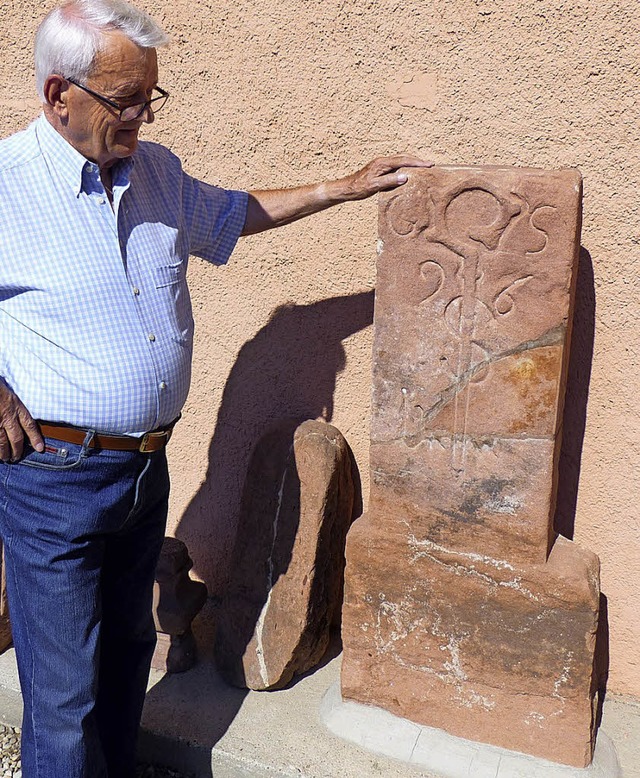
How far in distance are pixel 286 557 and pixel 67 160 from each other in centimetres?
138

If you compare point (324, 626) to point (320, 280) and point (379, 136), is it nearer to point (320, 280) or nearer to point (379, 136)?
point (320, 280)

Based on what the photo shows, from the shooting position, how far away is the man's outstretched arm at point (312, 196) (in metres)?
2.27

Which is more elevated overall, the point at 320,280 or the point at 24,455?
the point at 320,280

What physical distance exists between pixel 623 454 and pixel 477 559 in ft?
1.84

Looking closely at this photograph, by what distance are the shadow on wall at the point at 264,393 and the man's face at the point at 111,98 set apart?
3.13 ft

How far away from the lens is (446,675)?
248 centimetres

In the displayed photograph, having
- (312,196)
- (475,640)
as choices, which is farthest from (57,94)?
(475,640)

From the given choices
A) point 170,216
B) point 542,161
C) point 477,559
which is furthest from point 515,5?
point 477,559

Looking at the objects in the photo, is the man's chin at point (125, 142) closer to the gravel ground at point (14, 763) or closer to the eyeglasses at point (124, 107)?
the eyeglasses at point (124, 107)

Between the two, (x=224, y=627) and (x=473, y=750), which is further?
(x=224, y=627)

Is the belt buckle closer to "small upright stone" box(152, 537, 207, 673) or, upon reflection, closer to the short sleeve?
the short sleeve

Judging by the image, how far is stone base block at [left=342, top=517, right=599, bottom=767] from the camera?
2322mm

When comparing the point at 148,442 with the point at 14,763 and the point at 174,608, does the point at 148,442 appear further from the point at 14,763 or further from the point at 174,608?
the point at 14,763

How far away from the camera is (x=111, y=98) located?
1922 millimetres
